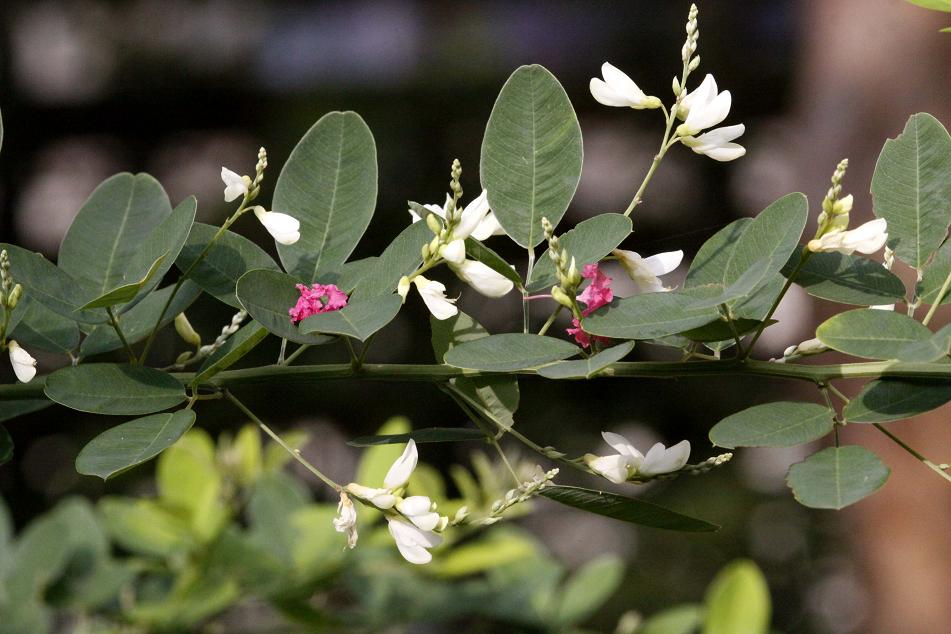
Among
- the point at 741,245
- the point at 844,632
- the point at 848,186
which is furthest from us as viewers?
the point at 844,632

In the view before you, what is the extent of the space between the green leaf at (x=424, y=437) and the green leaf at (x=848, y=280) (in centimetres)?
20

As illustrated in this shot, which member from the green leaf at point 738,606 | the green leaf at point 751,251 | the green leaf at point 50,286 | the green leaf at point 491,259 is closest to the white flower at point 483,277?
the green leaf at point 491,259

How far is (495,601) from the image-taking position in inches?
49.9

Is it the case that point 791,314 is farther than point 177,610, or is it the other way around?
point 791,314

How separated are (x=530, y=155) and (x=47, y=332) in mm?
308

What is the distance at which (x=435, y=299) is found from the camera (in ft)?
1.86

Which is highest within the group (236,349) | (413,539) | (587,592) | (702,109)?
(702,109)

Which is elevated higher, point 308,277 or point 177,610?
point 308,277

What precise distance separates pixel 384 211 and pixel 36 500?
1.41 metres

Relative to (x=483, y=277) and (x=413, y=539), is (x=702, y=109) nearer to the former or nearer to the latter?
(x=483, y=277)

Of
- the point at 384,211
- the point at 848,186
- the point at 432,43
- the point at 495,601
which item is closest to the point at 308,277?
the point at 495,601

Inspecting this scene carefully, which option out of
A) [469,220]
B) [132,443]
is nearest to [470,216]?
[469,220]

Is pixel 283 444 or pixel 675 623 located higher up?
pixel 283 444

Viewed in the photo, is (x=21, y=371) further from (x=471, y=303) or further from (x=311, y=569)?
(x=471, y=303)
